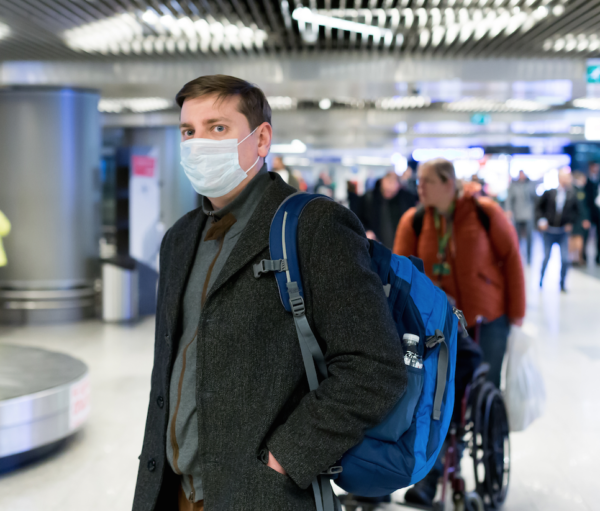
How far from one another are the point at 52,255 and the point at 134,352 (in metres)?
2.67

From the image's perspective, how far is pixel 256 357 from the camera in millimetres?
1369

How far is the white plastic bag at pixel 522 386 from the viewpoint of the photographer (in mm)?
3516

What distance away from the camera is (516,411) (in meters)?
3.51

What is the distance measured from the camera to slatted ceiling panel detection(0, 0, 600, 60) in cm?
634

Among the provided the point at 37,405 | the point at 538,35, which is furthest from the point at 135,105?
the point at 37,405

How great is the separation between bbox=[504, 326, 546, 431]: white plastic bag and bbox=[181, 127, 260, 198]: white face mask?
246 cm

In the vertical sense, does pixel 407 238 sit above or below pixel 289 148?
below

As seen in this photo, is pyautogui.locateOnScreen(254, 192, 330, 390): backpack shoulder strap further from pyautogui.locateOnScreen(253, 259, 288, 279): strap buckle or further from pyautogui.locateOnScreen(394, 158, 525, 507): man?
pyautogui.locateOnScreen(394, 158, 525, 507): man

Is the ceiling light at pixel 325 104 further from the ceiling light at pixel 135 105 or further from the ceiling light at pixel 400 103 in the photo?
the ceiling light at pixel 135 105

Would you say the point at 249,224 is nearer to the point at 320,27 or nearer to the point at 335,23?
the point at 335,23

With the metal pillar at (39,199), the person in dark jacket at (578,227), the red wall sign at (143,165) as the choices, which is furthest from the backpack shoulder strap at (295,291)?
the person in dark jacket at (578,227)

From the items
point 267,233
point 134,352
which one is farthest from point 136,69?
point 267,233

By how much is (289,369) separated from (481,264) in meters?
2.35

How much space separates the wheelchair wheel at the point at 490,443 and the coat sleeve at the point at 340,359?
6.38ft
